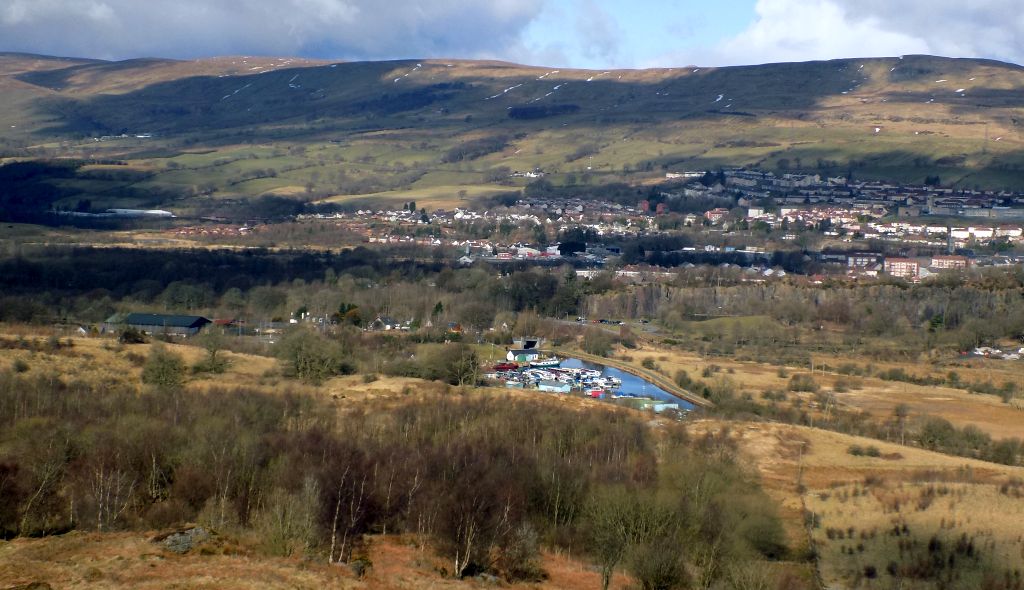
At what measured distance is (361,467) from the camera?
20.2 metres

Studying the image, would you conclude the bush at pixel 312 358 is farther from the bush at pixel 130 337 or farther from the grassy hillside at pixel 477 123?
the grassy hillside at pixel 477 123

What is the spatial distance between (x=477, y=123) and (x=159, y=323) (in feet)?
298

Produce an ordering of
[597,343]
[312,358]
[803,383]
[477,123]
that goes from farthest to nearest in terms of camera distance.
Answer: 1. [477,123]
2. [597,343]
3. [803,383]
4. [312,358]

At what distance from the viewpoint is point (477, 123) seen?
132m

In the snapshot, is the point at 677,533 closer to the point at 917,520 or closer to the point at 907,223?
the point at 917,520

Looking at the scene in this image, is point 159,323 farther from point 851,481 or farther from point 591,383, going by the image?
point 851,481

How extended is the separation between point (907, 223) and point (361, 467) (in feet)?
239

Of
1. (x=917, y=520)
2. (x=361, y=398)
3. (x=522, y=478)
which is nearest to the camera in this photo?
(x=522, y=478)

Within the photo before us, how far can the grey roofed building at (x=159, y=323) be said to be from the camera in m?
42.6

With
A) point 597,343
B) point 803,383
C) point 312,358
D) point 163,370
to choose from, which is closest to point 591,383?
point 803,383

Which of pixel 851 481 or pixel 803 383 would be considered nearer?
pixel 851 481

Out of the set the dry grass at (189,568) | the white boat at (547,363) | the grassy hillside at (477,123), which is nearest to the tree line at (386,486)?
the dry grass at (189,568)

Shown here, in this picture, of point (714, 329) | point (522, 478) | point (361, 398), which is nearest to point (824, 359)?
point (714, 329)

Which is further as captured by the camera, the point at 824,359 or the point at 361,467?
the point at 824,359
